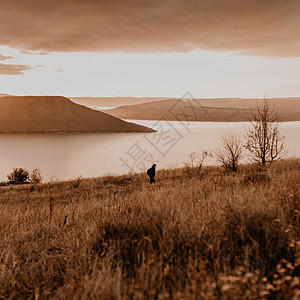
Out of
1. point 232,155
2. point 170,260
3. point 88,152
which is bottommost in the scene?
point 88,152

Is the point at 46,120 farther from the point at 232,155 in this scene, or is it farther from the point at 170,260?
the point at 170,260

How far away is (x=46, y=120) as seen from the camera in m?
190

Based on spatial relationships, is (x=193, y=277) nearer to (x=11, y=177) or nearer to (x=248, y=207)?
(x=248, y=207)

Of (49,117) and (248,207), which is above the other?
(49,117)

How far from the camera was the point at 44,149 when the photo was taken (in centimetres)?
13925

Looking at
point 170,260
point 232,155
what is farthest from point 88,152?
point 170,260

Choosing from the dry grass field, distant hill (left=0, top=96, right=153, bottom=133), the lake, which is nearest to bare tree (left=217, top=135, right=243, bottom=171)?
the dry grass field

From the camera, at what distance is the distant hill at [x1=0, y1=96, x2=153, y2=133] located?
179350mm

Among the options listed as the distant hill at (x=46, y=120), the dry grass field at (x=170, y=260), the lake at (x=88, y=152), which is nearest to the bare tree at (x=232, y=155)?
the dry grass field at (x=170, y=260)

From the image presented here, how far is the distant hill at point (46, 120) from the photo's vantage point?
179350 mm

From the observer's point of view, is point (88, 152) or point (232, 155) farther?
point (88, 152)

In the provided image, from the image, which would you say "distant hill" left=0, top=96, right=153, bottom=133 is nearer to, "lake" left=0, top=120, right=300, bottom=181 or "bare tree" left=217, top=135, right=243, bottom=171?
"lake" left=0, top=120, right=300, bottom=181

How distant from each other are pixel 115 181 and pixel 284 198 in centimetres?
1880

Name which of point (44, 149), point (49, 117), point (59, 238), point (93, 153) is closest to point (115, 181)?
point (59, 238)
